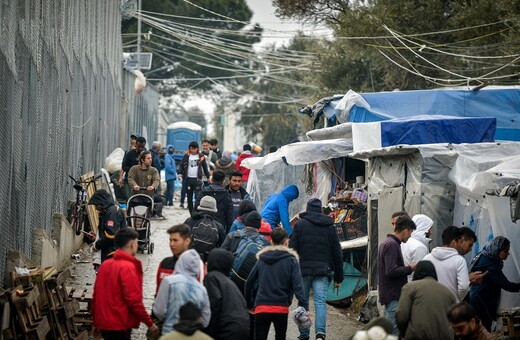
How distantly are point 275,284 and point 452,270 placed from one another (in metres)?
1.83

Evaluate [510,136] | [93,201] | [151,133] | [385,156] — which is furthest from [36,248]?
[151,133]

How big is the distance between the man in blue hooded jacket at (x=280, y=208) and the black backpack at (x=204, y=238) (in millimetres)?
2500

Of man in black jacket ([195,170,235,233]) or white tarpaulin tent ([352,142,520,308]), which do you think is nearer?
white tarpaulin tent ([352,142,520,308])

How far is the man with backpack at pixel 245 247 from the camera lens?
1084 cm

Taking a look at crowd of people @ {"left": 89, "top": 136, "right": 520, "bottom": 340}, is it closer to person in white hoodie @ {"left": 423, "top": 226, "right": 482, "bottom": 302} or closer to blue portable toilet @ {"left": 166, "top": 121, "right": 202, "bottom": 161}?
person in white hoodie @ {"left": 423, "top": 226, "right": 482, "bottom": 302}

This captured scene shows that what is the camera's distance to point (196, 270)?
8.37 m

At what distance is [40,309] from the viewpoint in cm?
1016

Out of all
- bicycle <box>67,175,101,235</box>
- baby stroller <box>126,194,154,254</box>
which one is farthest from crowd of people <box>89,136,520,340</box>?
bicycle <box>67,175,101,235</box>

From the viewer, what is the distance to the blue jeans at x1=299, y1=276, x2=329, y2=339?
457 inches

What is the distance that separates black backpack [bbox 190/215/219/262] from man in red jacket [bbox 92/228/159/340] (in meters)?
3.03

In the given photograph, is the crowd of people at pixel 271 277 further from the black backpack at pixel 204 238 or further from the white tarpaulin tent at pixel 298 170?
the white tarpaulin tent at pixel 298 170

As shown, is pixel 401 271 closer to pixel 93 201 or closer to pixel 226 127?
pixel 93 201

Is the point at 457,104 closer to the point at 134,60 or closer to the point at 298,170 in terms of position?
the point at 298,170

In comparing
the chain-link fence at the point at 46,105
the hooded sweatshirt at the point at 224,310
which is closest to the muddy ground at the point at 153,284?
the chain-link fence at the point at 46,105
